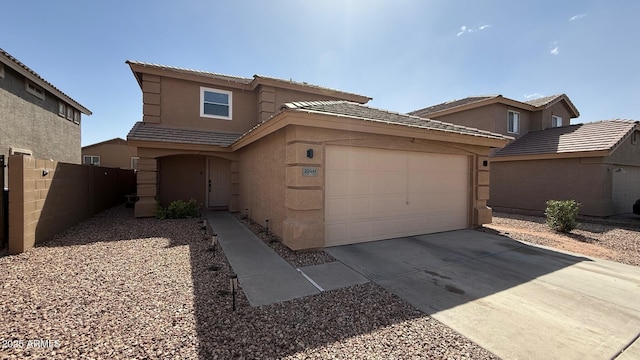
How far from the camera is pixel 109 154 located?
25188 mm

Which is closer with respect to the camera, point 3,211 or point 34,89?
point 3,211

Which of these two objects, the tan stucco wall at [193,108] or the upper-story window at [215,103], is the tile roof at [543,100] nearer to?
the tan stucco wall at [193,108]

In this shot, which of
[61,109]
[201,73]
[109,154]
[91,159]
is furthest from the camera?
[109,154]

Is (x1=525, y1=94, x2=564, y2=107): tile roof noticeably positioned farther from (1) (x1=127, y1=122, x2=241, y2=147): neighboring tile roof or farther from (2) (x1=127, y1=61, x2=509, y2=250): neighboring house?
(1) (x1=127, y1=122, x2=241, y2=147): neighboring tile roof

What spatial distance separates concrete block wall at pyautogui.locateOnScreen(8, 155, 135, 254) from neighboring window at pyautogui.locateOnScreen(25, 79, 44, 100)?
5755 millimetres

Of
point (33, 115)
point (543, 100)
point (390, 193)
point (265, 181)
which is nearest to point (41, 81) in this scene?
point (33, 115)

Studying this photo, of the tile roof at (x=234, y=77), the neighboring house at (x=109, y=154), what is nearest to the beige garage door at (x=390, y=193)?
the tile roof at (x=234, y=77)

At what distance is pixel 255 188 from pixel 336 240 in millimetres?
4129

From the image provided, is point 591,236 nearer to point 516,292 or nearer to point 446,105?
point 516,292

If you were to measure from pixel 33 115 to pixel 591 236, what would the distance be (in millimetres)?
23121

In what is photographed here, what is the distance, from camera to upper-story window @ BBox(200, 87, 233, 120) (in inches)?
469

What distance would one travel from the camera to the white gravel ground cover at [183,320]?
9.16ft

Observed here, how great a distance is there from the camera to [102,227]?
848 centimetres

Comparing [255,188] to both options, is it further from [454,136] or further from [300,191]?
[454,136]
